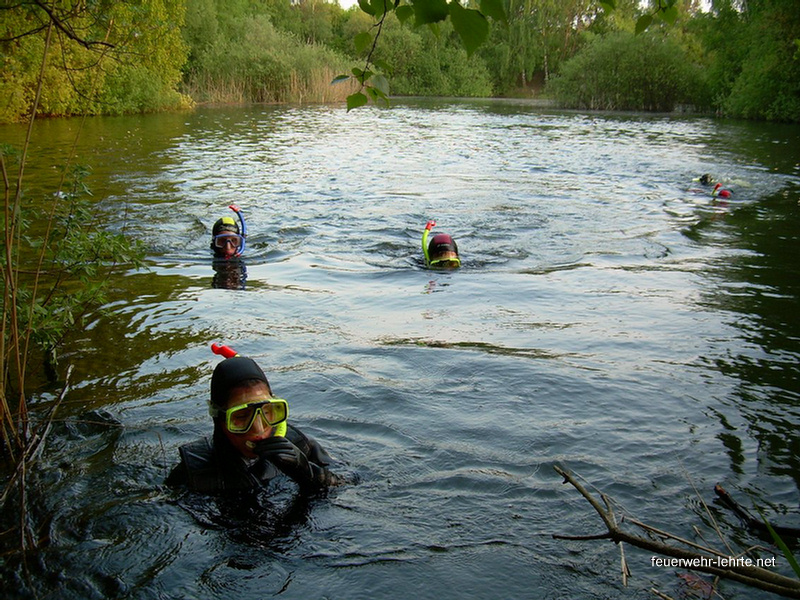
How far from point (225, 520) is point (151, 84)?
36.1 m

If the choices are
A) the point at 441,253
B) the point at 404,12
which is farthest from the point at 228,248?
the point at 404,12

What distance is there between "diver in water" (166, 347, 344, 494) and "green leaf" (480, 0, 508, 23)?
2195 mm

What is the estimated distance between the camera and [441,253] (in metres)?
9.58

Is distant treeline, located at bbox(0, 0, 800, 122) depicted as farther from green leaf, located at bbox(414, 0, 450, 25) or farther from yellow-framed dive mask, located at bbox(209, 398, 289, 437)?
green leaf, located at bbox(414, 0, 450, 25)

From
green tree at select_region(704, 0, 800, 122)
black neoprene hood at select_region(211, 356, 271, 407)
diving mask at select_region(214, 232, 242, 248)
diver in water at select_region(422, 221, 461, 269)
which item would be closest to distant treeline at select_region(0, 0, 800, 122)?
green tree at select_region(704, 0, 800, 122)

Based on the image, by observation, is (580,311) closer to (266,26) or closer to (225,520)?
(225,520)

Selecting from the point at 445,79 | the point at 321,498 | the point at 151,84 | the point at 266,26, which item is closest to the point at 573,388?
the point at 321,498

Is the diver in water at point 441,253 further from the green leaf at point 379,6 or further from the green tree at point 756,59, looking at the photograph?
the green tree at point 756,59

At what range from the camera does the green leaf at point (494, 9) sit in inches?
90.3

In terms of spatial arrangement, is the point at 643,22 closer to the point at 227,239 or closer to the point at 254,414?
the point at 254,414

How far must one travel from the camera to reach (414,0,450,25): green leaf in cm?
233

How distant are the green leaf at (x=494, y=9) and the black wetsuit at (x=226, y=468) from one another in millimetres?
2603

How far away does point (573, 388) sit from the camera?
5652mm

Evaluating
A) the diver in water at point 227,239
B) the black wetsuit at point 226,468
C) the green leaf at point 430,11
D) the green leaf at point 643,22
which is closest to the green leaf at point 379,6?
the green leaf at point 430,11
